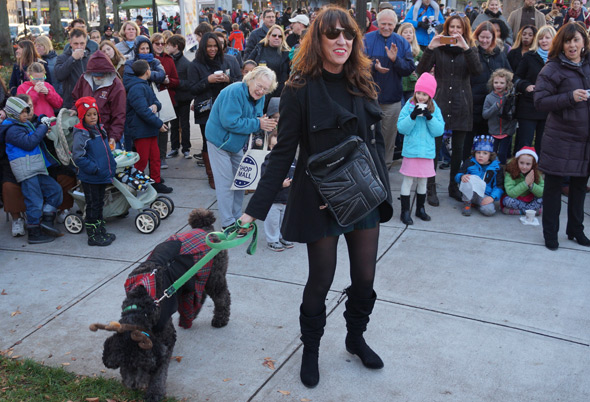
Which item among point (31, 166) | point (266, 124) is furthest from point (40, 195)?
point (266, 124)

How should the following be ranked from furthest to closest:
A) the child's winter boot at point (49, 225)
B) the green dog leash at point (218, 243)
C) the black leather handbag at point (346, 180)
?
the child's winter boot at point (49, 225) < the green dog leash at point (218, 243) < the black leather handbag at point (346, 180)

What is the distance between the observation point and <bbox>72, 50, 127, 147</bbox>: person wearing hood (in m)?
6.62

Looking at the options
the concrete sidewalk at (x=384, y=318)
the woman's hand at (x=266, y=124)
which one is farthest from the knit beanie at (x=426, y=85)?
the woman's hand at (x=266, y=124)

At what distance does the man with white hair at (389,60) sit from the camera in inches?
299

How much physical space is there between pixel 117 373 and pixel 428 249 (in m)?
3.27

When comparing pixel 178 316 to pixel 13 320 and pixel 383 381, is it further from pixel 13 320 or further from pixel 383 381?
pixel 383 381

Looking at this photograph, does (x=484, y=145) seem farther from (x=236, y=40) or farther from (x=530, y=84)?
(x=236, y=40)

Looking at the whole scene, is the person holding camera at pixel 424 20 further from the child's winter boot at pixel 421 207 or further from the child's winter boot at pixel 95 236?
the child's winter boot at pixel 95 236

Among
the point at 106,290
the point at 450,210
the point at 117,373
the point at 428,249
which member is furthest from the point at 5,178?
the point at 450,210

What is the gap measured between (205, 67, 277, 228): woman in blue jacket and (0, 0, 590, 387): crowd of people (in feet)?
0.05

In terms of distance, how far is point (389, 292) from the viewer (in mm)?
4836

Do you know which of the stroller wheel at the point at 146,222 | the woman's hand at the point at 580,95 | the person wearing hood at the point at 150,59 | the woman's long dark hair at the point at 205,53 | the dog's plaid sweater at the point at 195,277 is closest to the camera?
the dog's plaid sweater at the point at 195,277

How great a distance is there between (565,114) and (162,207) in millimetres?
4360

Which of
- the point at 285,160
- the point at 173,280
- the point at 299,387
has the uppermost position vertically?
the point at 285,160
